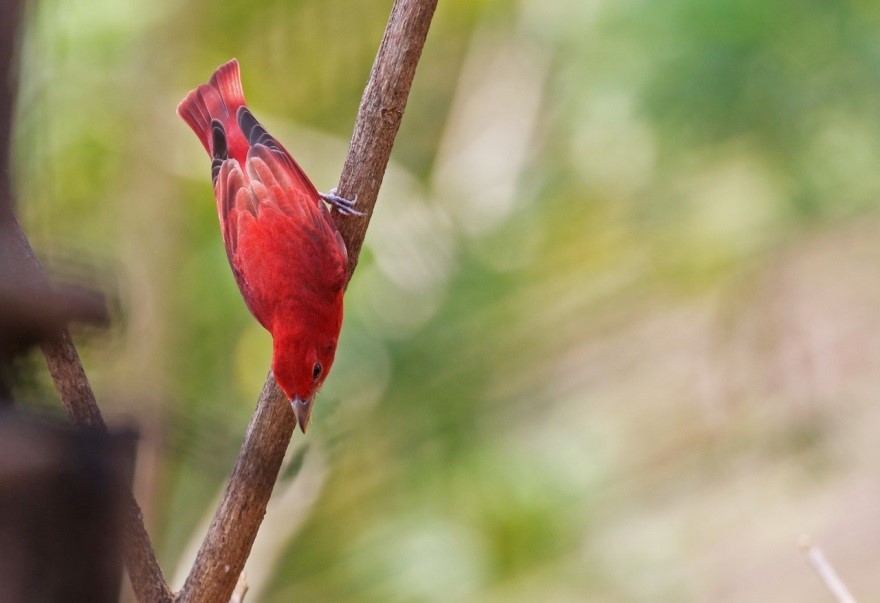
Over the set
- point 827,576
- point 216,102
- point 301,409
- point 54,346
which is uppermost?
point 216,102

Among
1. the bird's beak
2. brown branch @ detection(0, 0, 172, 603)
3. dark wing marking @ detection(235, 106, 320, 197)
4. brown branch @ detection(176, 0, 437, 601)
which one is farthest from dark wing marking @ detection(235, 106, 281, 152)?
brown branch @ detection(0, 0, 172, 603)

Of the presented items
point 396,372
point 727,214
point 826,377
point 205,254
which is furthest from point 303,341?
point 826,377

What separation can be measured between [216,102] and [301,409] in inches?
55.1

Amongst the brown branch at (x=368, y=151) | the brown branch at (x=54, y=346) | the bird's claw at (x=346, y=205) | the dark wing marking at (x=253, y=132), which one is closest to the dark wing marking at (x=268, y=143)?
the dark wing marking at (x=253, y=132)

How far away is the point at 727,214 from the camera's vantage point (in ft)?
14.0

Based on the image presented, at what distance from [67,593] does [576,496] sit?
11.6 ft

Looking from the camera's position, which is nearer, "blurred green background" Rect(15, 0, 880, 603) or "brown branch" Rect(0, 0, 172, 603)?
"brown branch" Rect(0, 0, 172, 603)

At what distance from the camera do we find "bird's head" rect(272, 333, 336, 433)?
211 centimetres

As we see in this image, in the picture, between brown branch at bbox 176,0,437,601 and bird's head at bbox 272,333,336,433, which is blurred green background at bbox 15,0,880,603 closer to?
bird's head at bbox 272,333,336,433

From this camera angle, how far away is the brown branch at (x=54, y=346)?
0.58 meters

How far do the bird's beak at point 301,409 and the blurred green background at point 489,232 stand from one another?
4.31 ft

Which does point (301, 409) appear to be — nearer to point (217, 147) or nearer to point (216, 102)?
point (217, 147)

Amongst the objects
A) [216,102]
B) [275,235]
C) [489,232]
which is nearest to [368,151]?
[275,235]

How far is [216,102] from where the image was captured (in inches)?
121
